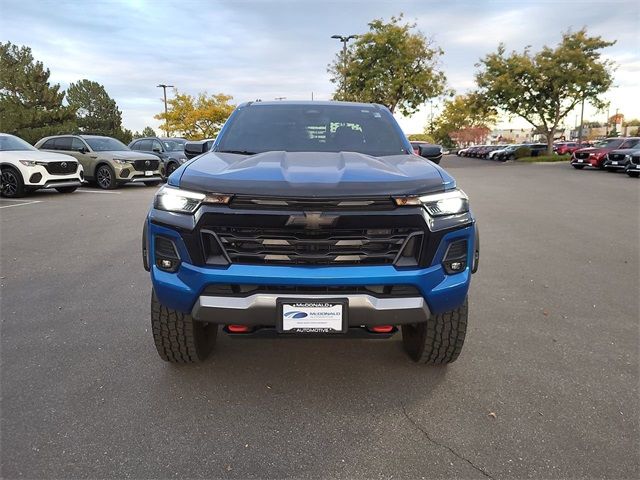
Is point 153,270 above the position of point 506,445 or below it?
above

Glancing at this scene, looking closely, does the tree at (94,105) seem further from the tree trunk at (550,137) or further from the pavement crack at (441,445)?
the pavement crack at (441,445)

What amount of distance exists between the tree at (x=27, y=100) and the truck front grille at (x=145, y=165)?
102 ft

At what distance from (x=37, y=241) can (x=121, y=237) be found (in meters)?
1.15

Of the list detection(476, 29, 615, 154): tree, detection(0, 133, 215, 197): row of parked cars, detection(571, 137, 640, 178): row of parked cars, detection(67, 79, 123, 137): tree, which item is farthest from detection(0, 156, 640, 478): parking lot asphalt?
detection(67, 79, 123, 137): tree

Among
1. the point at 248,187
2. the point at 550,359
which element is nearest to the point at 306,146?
the point at 248,187

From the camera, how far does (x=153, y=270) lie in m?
2.46

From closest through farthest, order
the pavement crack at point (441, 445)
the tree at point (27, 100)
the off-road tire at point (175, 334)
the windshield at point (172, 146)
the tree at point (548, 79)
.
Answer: the pavement crack at point (441, 445) → the off-road tire at point (175, 334) → the windshield at point (172, 146) → the tree at point (548, 79) → the tree at point (27, 100)

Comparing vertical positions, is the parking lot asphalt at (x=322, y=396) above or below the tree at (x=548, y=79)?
below

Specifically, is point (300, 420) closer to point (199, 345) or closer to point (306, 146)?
point (199, 345)

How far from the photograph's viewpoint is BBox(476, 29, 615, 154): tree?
3080 cm

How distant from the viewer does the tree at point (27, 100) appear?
3828 cm

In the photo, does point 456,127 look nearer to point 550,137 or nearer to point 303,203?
point 550,137

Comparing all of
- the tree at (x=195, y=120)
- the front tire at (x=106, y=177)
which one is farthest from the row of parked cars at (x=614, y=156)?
the tree at (x=195, y=120)

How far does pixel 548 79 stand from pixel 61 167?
3228 cm
